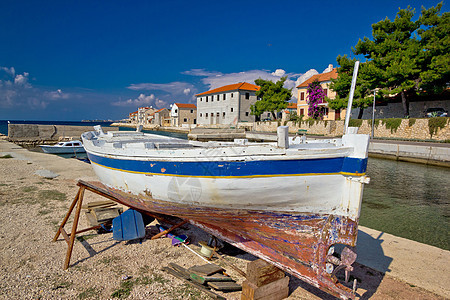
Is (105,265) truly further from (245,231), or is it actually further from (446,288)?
(446,288)

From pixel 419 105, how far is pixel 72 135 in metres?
48.0

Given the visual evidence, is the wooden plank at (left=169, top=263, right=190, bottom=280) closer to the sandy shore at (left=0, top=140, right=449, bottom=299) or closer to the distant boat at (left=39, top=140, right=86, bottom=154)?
the sandy shore at (left=0, top=140, right=449, bottom=299)

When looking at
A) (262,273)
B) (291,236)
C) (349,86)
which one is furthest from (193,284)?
(349,86)

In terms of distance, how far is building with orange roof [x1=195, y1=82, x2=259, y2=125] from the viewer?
184ft

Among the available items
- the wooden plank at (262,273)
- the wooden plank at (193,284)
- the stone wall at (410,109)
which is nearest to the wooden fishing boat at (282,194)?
the wooden plank at (262,273)

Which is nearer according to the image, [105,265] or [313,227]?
[313,227]

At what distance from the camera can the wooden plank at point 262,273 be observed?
3.81 meters

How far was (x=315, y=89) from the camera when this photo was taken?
44.2 meters

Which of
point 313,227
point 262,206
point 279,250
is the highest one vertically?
point 262,206

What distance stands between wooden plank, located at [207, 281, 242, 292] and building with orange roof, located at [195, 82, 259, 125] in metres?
52.3

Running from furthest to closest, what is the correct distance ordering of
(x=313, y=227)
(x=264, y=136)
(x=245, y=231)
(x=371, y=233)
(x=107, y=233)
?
(x=264, y=136), (x=371, y=233), (x=107, y=233), (x=245, y=231), (x=313, y=227)

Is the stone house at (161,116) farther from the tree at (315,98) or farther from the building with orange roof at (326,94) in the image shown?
the tree at (315,98)

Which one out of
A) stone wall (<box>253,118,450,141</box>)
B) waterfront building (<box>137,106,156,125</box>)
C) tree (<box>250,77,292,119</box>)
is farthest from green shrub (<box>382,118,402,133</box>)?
waterfront building (<box>137,106,156,125</box>)

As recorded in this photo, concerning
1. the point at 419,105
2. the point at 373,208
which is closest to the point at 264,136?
the point at 419,105
